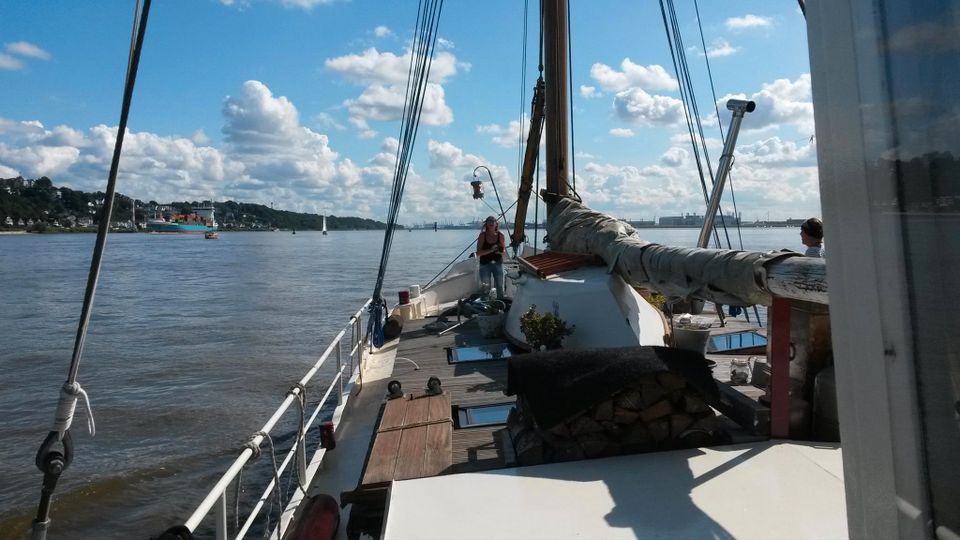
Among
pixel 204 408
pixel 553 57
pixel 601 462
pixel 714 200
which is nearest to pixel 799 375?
pixel 601 462

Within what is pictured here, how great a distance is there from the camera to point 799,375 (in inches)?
185

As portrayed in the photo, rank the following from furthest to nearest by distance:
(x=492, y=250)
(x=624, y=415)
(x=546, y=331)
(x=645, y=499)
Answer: (x=492, y=250), (x=546, y=331), (x=624, y=415), (x=645, y=499)

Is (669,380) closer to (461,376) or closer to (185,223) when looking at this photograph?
(461,376)

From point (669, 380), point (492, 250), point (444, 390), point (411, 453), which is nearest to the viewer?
point (669, 380)

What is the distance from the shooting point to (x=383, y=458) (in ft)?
15.0

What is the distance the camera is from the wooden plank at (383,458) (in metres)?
4.26

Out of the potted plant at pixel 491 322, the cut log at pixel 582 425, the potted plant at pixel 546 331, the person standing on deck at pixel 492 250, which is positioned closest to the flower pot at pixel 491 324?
the potted plant at pixel 491 322

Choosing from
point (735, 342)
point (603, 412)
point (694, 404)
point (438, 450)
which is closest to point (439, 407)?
point (438, 450)

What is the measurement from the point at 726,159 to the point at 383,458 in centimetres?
506

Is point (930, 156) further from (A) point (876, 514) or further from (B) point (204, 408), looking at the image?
Result: (B) point (204, 408)

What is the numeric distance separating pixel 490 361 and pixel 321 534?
168 inches

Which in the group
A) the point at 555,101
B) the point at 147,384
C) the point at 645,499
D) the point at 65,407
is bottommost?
the point at 147,384

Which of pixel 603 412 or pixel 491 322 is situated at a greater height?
pixel 491 322

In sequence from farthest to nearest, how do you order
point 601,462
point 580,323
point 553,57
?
point 553,57, point 580,323, point 601,462
